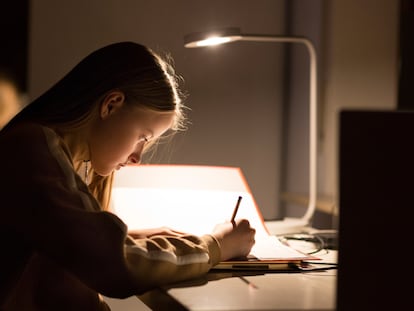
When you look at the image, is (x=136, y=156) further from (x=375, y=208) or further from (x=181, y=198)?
(x=375, y=208)

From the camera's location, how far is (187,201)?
1.22 metres

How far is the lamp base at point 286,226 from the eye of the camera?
1.43 metres

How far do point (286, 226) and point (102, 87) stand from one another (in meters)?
0.72

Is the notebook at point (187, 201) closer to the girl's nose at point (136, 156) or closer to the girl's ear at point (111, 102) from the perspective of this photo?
the girl's nose at point (136, 156)

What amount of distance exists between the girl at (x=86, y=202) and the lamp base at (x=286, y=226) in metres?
0.42

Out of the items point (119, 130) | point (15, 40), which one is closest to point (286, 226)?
point (119, 130)

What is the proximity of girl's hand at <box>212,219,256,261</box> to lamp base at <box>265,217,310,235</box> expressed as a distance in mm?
374

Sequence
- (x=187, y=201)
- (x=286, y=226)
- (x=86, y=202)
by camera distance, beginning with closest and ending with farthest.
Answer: (x=86, y=202)
(x=187, y=201)
(x=286, y=226)

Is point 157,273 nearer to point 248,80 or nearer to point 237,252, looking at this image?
point 237,252

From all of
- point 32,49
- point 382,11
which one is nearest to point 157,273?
point 32,49

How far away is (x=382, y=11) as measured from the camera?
2.03 m

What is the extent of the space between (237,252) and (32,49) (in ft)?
4.20

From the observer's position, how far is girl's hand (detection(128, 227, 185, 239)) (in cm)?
103

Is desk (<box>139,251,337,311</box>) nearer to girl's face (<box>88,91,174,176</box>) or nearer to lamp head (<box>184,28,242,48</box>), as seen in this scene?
girl's face (<box>88,91,174,176</box>)
